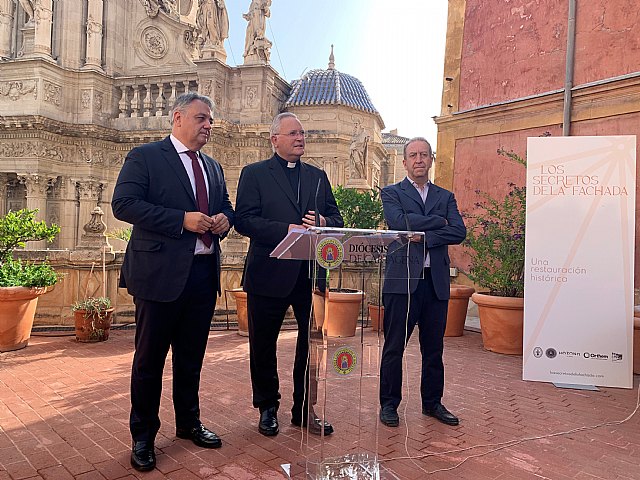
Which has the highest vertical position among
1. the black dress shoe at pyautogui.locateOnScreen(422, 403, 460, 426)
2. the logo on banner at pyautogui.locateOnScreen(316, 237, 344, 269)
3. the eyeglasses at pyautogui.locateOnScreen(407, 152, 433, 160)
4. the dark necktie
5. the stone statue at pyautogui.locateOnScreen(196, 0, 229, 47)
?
the stone statue at pyautogui.locateOnScreen(196, 0, 229, 47)

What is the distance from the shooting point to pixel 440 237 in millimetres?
3775

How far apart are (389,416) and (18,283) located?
4579mm

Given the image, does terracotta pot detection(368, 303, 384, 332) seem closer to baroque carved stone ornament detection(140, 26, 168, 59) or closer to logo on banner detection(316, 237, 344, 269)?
logo on banner detection(316, 237, 344, 269)

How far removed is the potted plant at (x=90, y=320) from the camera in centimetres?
637

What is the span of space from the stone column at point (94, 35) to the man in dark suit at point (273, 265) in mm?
18587

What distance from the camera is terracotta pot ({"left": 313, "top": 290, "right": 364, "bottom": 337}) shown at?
107 inches

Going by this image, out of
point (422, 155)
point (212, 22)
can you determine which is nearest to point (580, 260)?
point (422, 155)

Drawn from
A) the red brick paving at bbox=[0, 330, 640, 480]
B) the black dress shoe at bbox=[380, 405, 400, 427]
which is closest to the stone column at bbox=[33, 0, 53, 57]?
the red brick paving at bbox=[0, 330, 640, 480]

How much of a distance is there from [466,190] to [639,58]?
3.39 metres

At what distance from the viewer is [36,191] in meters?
18.0

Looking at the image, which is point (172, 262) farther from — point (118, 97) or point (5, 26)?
point (5, 26)

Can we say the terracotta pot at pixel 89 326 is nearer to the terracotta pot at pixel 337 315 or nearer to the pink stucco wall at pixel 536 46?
the terracotta pot at pixel 337 315

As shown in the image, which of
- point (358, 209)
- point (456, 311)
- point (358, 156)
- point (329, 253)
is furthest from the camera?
point (358, 156)

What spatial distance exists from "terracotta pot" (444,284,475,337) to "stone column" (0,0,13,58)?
69.5 ft
